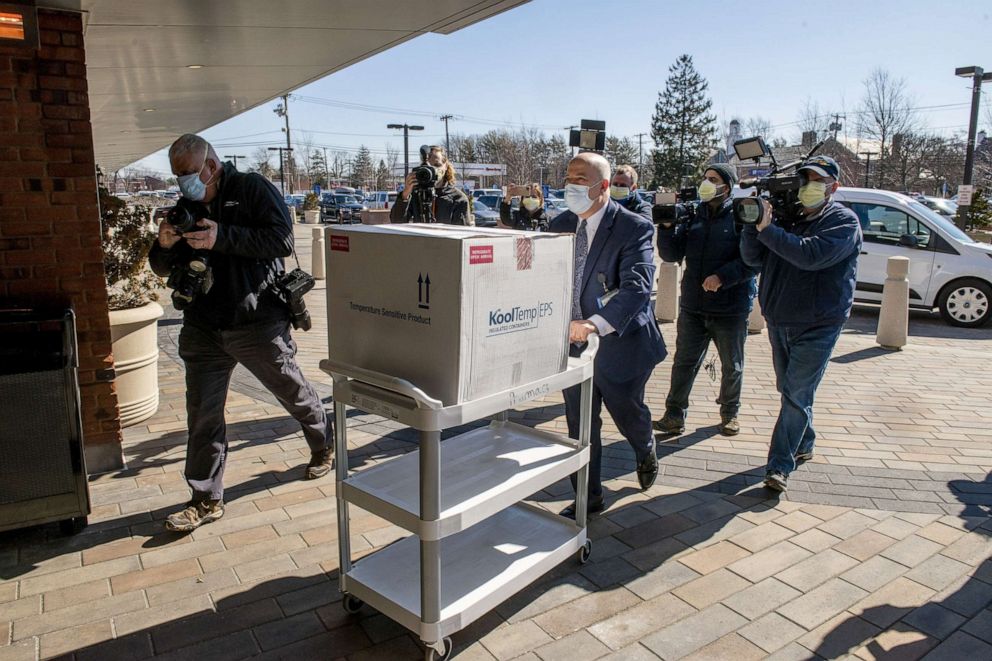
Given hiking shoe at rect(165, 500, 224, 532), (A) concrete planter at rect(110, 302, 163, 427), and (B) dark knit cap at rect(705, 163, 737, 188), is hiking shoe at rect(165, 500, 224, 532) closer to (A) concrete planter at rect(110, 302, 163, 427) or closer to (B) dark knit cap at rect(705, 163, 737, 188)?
(A) concrete planter at rect(110, 302, 163, 427)

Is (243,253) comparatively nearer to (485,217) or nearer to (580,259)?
(580,259)

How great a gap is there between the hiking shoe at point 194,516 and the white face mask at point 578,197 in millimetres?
2429

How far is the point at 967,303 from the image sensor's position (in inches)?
381

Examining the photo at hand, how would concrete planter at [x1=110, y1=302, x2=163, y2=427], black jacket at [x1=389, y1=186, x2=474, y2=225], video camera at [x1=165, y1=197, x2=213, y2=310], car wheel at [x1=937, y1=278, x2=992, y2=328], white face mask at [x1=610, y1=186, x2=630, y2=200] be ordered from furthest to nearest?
car wheel at [x1=937, y1=278, x2=992, y2=328]
black jacket at [x1=389, y1=186, x2=474, y2=225]
white face mask at [x1=610, y1=186, x2=630, y2=200]
concrete planter at [x1=110, y1=302, x2=163, y2=427]
video camera at [x1=165, y1=197, x2=213, y2=310]

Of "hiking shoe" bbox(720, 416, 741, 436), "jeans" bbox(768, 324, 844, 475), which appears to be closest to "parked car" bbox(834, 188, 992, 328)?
"hiking shoe" bbox(720, 416, 741, 436)

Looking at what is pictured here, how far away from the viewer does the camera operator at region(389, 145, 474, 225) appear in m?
5.59

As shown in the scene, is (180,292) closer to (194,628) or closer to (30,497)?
(30,497)

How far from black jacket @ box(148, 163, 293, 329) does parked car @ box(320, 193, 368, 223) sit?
29574mm

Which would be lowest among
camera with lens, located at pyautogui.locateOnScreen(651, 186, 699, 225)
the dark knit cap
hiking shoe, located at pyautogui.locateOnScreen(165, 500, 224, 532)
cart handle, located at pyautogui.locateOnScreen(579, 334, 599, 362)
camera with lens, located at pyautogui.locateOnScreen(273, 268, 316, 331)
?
hiking shoe, located at pyautogui.locateOnScreen(165, 500, 224, 532)

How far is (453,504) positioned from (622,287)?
4.73 ft

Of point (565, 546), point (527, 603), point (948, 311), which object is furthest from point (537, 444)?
point (948, 311)

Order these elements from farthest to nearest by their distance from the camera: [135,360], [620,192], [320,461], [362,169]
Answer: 1. [362,169]
2. [620,192]
3. [135,360]
4. [320,461]

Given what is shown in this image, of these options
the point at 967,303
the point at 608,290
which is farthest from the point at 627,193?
the point at 967,303

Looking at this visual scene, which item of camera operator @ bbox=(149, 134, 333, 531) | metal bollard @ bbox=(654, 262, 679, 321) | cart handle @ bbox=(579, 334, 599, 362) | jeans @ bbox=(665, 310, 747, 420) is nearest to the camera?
cart handle @ bbox=(579, 334, 599, 362)
